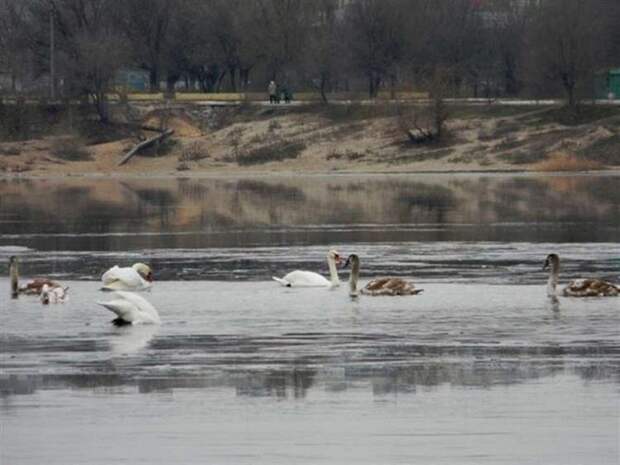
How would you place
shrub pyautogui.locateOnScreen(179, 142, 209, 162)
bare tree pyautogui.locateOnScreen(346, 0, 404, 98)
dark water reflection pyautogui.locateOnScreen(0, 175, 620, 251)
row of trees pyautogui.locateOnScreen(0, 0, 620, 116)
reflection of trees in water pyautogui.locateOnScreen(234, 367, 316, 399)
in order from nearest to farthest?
1. reflection of trees in water pyautogui.locateOnScreen(234, 367, 316, 399)
2. dark water reflection pyautogui.locateOnScreen(0, 175, 620, 251)
3. shrub pyautogui.locateOnScreen(179, 142, 209, 162)
4. row of trees pyautogui.locateOnScreen(0, 0, 620, 116)
5. bare tree pyautogui.locateOnScreen(346, 0, 404, 98)

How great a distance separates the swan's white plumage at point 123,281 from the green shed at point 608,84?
55.3 m

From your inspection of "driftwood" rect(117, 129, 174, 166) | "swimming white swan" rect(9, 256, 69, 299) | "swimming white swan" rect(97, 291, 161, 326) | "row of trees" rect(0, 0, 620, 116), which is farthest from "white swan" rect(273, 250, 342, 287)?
"row of trees" rect(0, 0, 620, 116)

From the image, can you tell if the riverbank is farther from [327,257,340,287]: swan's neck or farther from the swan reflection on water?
the swan reflection on water

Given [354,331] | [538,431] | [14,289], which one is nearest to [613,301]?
[354,331]

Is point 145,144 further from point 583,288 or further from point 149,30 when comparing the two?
point 583,288

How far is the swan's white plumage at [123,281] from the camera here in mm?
24500

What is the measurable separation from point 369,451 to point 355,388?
109 inches

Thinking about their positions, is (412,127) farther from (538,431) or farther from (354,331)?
(538,431)

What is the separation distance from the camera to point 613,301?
2231 centimetres

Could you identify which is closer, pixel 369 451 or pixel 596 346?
pixel 369 451

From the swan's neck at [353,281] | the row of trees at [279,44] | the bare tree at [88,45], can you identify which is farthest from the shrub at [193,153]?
the swan's neck at [353,281]

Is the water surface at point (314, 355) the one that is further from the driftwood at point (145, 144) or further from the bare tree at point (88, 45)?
the bare tree at point (88, 45)

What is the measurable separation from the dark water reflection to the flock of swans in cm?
839

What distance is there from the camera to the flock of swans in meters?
20.6
